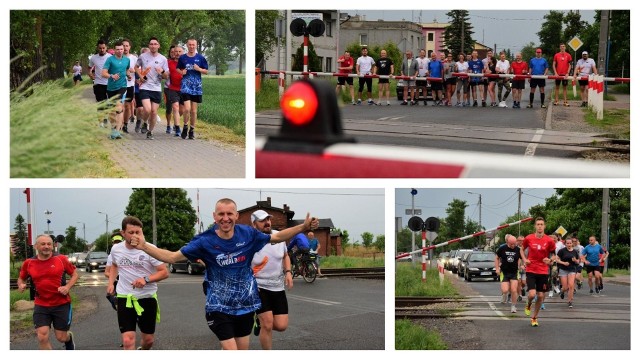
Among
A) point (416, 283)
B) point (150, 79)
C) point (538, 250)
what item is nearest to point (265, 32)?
point (150, 79)

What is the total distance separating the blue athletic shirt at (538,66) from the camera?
1924 cm

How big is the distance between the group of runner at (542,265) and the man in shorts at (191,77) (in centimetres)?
464

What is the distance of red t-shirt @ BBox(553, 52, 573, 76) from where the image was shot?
18.9 m

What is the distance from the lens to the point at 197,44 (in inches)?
522

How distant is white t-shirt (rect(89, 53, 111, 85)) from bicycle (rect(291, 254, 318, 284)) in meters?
3.90

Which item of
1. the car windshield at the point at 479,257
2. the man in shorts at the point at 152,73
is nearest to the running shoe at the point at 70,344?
the man in shorts at the point at 152,73

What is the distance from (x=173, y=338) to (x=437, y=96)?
11.6 metres

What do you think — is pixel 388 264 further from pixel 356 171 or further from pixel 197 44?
pixel 356 171

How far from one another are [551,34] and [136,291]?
13.8 metres

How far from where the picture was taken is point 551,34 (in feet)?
63.8

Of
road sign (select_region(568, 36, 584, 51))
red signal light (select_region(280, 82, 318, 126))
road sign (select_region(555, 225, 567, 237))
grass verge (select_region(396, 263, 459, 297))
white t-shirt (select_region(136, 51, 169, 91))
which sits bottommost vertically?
grass verge (select_region(396, 263, 459, 297))

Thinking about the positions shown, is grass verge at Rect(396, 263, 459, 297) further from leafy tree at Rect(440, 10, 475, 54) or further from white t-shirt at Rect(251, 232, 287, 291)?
leafy tree at Rect(440, 10, 475, 54)

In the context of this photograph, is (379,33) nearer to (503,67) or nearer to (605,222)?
(503,67)

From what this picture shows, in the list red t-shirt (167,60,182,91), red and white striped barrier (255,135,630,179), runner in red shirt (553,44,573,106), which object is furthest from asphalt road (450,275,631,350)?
runner in red shirt (553,44,573,106)
